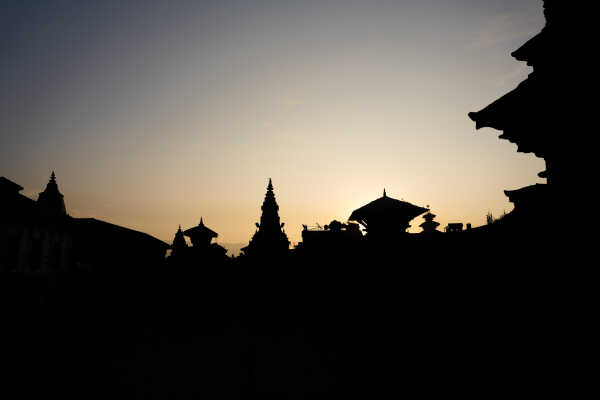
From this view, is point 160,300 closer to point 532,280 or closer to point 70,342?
point 70,342

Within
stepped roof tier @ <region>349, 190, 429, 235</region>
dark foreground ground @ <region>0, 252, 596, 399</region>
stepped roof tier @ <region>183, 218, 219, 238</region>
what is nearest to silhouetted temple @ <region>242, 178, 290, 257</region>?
stepped roof tier @ <region>183, 218, 219, 238</region>

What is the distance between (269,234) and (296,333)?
50.3 feet

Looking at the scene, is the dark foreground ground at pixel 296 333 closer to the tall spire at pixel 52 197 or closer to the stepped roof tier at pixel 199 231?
the stepped roof tier at pixel 199 231

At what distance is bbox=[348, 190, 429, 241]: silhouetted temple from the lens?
28.0 ft

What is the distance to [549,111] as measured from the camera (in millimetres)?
3416

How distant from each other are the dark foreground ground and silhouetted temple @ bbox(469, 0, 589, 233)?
1013mm

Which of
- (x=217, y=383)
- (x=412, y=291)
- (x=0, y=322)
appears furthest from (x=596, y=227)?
(x=0, y=322)

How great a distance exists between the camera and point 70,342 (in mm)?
12992

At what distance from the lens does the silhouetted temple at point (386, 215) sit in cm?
852

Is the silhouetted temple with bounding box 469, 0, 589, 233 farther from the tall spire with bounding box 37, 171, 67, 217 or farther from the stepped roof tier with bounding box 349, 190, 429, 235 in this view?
the tall spire with bounding box 37, 171, 67, 217

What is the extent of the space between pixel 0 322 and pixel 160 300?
305 inches

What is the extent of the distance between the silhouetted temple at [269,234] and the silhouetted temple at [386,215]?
15578 mm

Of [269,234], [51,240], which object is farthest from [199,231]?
[51,240]

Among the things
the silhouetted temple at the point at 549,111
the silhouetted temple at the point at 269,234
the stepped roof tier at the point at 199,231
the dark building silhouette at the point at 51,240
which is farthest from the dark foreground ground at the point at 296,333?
the stepped roof tier at the point at 199,231
